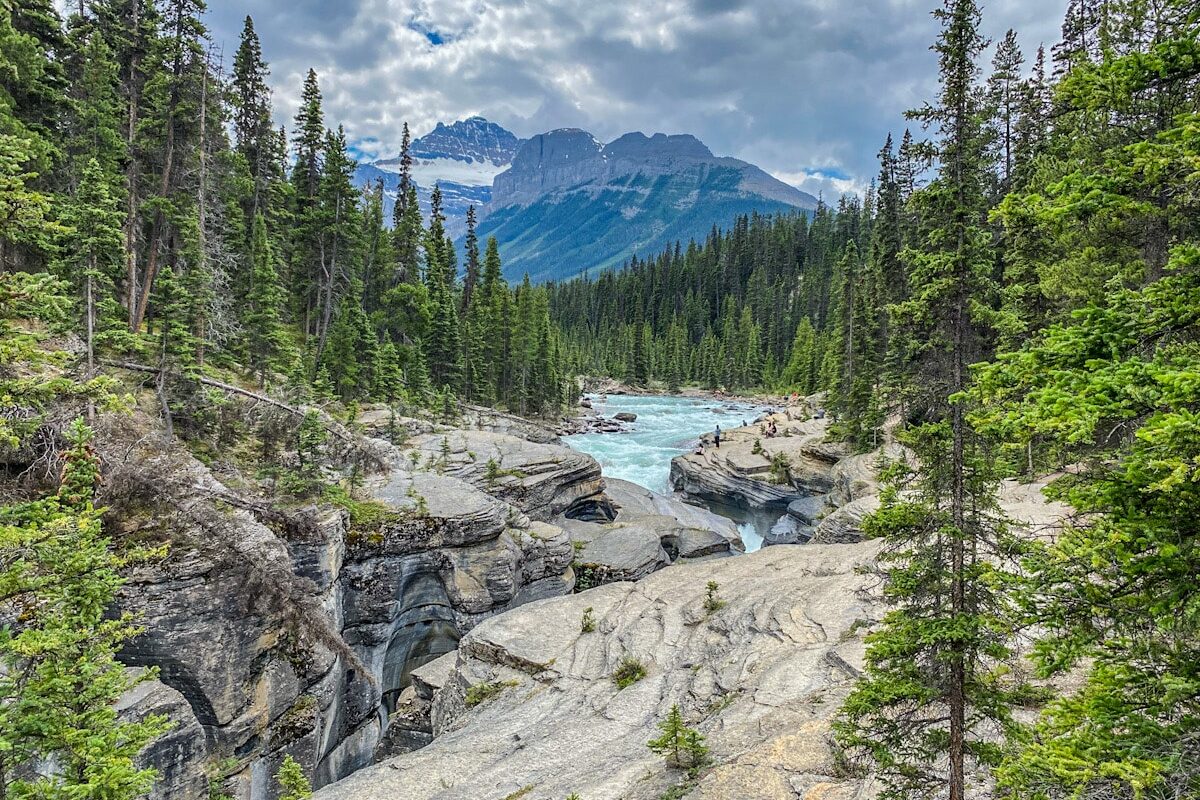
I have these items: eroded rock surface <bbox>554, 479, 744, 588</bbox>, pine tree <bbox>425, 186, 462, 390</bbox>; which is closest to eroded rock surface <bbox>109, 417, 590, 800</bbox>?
eroded rock surface <bbox>554, 479, 744, 588</bbox>

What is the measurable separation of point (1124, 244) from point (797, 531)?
64.7ft

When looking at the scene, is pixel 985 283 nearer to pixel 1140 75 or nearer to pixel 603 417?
pixel 1140 75

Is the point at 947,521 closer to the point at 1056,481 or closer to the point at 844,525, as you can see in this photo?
the point at 1056,481

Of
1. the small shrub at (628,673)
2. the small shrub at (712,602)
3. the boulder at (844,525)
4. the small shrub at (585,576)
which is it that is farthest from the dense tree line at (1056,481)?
the small shrub at (585,576)

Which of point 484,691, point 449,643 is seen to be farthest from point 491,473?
point 484,691

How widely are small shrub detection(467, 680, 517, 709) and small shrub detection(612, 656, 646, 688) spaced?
2.73 m

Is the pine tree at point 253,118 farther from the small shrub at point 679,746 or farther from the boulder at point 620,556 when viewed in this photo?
the small shrub at point 679,746

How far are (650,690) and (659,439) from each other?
44741mm

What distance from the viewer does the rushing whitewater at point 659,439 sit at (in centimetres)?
3934

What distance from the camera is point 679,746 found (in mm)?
8773

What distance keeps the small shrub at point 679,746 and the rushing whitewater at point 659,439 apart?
24.9 metres

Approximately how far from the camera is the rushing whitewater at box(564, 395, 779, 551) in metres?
39.3

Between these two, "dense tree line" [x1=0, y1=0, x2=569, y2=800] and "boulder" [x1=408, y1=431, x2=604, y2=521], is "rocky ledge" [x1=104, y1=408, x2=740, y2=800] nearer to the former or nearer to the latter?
"boulder" [x1=408, y1=431, x2=604, y2=521]

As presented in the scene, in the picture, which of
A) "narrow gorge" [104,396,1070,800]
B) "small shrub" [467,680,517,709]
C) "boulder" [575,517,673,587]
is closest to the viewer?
"narrow gorge" [104,396,1070,800]
